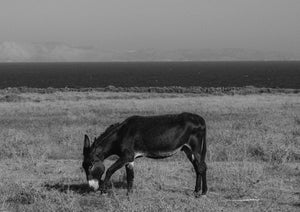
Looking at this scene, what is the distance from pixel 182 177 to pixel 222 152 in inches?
150

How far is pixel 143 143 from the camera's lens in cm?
978

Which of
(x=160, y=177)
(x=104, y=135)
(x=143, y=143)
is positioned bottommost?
(x=160, y=177)

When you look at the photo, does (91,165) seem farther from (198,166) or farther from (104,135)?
(198,166)

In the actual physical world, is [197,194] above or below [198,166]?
below

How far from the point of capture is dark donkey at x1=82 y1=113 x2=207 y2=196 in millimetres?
9727

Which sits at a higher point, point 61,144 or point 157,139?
point 157,139

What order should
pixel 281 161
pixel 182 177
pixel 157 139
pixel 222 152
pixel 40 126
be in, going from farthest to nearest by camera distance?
pixel 40 126 → pixel 222 152 → pixel 281 161 → pixel 182 177 → pixel 157 139

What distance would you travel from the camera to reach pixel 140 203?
9164mm

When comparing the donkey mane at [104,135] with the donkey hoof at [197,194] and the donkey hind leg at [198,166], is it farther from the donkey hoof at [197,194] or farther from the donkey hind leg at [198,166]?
the donkey hoof at [197,194]

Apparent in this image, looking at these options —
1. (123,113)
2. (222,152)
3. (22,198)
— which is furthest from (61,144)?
(123,113)

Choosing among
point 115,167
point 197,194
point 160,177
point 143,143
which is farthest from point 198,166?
point 160,177

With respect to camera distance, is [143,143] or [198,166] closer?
[143,143]

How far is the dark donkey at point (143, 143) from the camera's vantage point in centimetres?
973

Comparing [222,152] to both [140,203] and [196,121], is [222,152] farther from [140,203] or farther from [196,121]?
[140,203]
